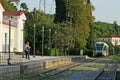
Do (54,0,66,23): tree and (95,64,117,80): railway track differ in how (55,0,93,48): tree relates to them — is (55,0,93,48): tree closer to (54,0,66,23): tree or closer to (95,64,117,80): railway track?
(54,0,66,23): tree

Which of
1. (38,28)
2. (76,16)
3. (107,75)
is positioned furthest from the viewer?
(76,16)

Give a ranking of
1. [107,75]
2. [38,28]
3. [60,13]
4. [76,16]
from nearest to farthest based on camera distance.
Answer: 1. [107,75]
2. [38,28]
3. [76,16]
4. [60,13]

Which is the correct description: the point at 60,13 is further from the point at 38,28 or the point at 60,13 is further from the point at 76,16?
the point at 38,28

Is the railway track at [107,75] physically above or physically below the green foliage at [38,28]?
below

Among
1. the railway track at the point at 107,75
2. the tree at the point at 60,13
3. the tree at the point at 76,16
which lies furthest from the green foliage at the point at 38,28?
the railway track at the point at 107,75

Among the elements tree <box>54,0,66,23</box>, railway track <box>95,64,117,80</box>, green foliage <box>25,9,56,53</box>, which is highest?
tree <box>54,0,66,23</box>

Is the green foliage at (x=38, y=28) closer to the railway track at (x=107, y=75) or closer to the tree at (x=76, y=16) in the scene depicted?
the tree at (x=76, y=16)

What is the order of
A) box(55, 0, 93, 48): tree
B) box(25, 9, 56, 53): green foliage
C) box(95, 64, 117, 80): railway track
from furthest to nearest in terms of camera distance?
box(55, 0, 93, 48): tree → box(25, 9, 56, 53): green foliage → box(95, 64, 117, 80): railway track

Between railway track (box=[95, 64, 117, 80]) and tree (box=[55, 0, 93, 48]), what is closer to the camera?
railway track (box=[95, 64, 117, 80])

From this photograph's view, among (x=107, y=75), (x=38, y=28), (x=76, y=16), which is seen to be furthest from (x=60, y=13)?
(x=107, y=75)

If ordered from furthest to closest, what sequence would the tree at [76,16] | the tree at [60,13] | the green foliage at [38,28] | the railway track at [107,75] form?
the tree at [60,13], the tree at [76,16], the green foliage at [38,28], the railway track at [107,75]

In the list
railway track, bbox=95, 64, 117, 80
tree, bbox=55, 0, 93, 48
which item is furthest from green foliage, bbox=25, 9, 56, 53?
railway track, bbox=95, 64, 117, 80

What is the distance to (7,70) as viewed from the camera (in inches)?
1022

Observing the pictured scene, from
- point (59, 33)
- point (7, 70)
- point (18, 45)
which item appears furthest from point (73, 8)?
point (7, 70)
